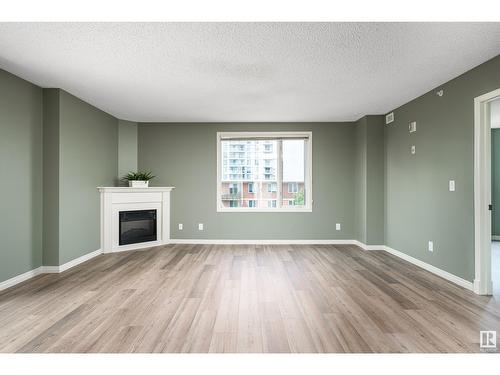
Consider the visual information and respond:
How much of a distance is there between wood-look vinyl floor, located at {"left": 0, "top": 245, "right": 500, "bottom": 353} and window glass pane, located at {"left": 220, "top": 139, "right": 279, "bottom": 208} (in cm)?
181

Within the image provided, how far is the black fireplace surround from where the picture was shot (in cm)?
497

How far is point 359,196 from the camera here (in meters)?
5.30

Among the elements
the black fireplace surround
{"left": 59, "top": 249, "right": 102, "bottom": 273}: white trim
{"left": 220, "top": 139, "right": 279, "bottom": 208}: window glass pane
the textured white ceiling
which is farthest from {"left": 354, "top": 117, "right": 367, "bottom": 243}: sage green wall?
{"left": 59, "top": 249, "right": 102, "bottom": 273}: white trim

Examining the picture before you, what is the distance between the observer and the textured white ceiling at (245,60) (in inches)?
88.9

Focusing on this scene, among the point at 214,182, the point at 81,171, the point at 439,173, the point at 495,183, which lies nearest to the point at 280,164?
the point at 214,182

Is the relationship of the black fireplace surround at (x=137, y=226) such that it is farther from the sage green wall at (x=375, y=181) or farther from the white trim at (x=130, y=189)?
the sage green wall at (x=375, y=181)

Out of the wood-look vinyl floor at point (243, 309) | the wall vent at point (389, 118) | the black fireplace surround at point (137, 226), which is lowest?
the wood-look vinyl floor at point (243, 309)

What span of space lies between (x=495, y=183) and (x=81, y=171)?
25.9ft

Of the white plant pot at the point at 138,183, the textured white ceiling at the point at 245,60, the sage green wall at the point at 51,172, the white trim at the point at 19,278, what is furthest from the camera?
the white plant pot at the point at 138,183

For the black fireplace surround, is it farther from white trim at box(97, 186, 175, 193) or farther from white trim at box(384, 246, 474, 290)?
white trim at box(384, 246, 474, 290)

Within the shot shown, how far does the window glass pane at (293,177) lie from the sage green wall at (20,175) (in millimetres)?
4041

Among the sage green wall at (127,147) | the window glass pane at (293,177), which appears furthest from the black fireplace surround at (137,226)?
the window glass pane at (293,177)
